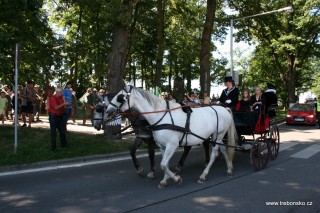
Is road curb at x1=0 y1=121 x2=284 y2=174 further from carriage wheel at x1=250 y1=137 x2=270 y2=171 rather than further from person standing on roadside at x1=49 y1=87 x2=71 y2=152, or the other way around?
carriage wheel at x1=250 y1=137 x2=270 y2=171

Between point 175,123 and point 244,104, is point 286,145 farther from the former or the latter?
point 175,123

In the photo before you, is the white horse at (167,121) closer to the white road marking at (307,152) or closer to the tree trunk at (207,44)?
the white road marking at (307,152)

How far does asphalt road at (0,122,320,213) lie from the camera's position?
5.90 meters

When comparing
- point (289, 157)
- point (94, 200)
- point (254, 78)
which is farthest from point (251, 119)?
point (254, 78)

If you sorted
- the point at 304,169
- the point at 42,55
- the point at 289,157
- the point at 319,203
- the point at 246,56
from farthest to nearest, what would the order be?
the point at 246,56
the point at 42,55
the point at 289,157
the point at 304,169
the point at 319,203

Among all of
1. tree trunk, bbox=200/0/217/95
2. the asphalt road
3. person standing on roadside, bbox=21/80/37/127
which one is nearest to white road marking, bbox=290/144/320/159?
the asphalt road

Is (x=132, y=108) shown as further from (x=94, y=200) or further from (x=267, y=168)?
(x=267, y=168)

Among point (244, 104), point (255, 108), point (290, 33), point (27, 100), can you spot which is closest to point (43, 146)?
point (27, 100)

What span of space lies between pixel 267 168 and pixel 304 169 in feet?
2.93

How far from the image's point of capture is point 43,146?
A: 11.3 m

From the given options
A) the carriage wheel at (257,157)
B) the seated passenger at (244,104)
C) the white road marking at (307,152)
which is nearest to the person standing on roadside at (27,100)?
the seated passenger at (244,104)

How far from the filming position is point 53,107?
10984 mm

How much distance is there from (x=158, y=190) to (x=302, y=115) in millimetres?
19558

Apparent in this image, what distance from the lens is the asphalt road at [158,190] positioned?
590 cm
